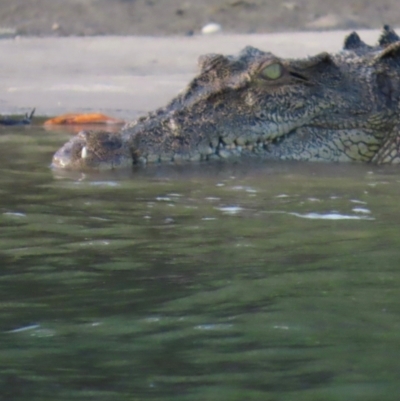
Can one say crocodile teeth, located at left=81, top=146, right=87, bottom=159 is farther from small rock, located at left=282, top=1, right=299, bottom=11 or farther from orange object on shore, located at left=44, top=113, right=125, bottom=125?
small rock, located at left=282, top=1, right=299, bottom=11

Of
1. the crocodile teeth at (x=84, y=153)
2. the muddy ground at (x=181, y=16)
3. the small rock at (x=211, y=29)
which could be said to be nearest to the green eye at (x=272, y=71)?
the crocodile teeth at (x=84, y=153)

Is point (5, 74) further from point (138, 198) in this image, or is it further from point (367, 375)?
point (367, 375)

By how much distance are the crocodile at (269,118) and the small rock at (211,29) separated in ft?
28.8

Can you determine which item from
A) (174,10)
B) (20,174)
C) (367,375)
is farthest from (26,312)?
(174,10)

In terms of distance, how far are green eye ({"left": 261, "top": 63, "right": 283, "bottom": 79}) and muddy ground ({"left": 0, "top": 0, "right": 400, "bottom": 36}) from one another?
9.16 metres

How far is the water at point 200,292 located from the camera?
2.74 metres

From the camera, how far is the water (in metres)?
2.74

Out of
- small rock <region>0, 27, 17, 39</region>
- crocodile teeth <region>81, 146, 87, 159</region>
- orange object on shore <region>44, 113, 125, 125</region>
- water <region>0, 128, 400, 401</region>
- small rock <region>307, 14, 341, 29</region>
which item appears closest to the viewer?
water <region>0, 128, 400, 401</region>

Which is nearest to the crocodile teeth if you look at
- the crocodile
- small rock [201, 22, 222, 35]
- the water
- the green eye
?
the crocodile

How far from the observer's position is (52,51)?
1459 cm

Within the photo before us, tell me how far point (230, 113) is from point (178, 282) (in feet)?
10.9

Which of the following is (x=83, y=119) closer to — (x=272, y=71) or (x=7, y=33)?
(x=272, y=71)

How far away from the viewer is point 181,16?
662 inches

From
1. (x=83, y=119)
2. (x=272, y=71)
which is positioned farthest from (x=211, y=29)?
(x=272, y=71)
